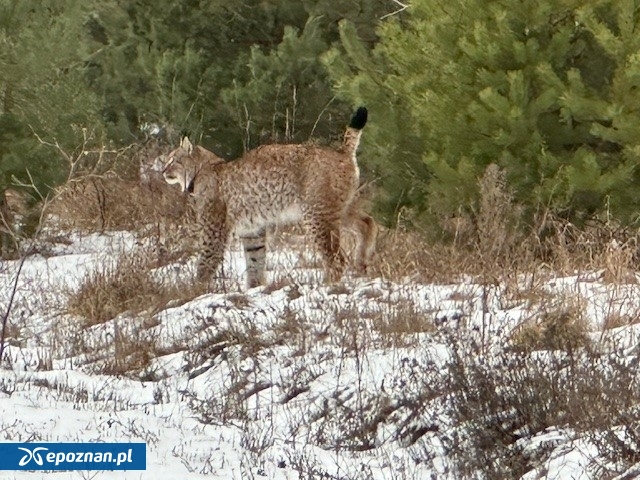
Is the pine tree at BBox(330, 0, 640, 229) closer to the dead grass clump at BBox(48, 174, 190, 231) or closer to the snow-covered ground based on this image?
the snow-covered ground

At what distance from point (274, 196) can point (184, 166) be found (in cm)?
101

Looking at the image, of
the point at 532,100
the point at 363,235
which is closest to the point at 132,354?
the point at 363,235

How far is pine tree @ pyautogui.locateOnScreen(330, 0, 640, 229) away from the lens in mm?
11641

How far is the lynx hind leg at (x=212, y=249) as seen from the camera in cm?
1205

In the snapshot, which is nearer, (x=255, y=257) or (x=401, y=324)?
(x=401, y=324)

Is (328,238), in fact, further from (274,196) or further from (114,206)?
(114,206)

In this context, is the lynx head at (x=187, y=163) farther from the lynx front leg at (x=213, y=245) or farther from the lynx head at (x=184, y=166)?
the lynx front leg at (x=213, y=245)

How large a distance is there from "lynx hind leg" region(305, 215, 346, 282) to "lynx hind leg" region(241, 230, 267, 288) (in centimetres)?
68

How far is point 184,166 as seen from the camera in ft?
40.6

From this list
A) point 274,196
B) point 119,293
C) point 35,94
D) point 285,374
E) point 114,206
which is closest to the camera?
point 285,374

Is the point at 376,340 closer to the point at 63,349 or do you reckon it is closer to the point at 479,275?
the point at 479,275

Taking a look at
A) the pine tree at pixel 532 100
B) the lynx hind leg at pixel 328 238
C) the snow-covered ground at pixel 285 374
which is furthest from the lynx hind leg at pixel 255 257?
the pine tree at pixel 532 100

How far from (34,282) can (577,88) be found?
488 cm

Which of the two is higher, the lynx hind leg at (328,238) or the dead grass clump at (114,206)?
the dead grass clump at (114,206)
